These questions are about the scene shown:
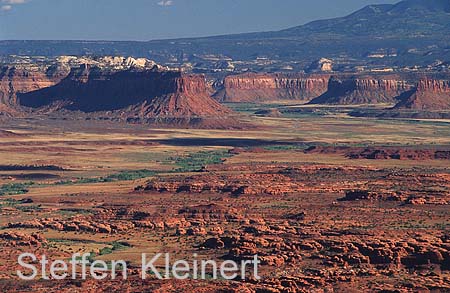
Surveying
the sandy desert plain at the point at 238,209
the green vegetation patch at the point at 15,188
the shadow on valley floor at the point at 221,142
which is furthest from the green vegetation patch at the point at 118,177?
the shadow on valley floor at the point at 221,142

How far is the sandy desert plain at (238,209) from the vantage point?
183 ft

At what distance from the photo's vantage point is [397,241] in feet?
205

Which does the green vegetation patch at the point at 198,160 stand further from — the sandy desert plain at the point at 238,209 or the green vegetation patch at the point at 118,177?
the green vegetation patch at the point at 118,177

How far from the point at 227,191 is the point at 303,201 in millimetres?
8008

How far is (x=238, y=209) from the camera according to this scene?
270 feet

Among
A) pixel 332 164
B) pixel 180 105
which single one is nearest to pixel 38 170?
pixel 332 164

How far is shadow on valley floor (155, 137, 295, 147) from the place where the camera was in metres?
154

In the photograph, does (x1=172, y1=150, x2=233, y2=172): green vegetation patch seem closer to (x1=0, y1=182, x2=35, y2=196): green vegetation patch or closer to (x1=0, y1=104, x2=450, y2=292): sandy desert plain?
(x1=0, y1=104, x2=450, y2=292): sandy desert plain

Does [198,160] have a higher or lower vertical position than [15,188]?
lower

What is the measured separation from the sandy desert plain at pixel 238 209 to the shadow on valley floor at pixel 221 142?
1.33ft

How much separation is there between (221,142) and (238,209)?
75911 millimetres

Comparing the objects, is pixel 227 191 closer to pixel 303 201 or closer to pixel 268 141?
pixel 303 201

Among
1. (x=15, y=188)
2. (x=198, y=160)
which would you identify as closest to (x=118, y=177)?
(x=15, y=188)

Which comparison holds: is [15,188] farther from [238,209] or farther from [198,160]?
[198,160]
